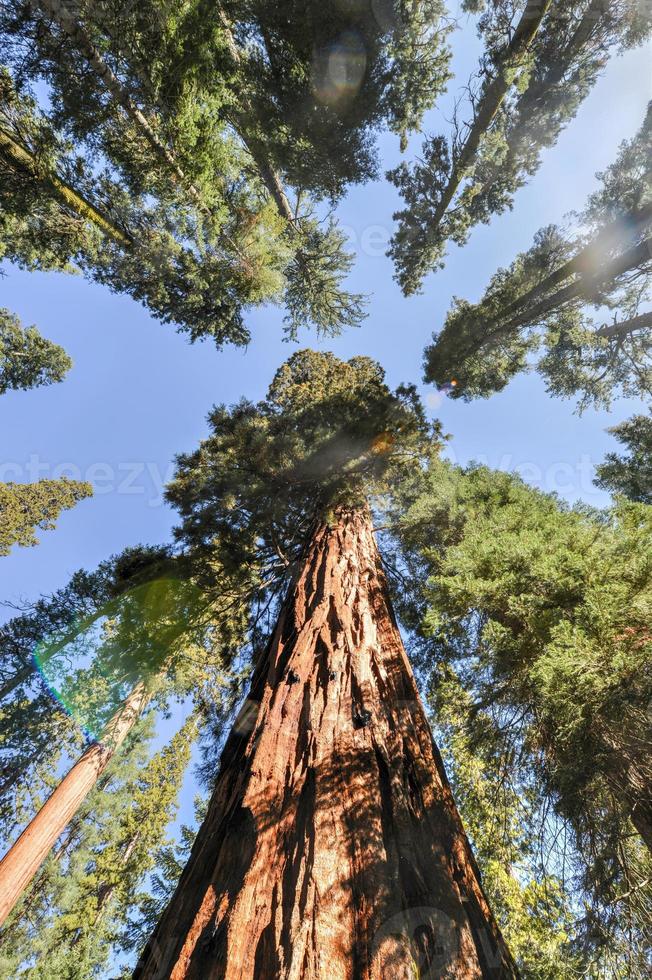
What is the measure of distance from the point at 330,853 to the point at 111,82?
27.0ft

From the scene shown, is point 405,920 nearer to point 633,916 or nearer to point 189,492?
point 633,916

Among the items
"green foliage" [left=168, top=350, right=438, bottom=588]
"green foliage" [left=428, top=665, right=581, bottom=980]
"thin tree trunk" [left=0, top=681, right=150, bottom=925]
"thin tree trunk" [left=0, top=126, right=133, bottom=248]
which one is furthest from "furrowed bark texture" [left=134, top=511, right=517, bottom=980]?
"thin tree trunk" [left=0, top=126, right=133, bottom=248]

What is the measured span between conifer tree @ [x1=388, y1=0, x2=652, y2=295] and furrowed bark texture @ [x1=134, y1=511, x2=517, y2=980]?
346 inches

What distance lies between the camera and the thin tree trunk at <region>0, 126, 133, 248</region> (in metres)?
5.60

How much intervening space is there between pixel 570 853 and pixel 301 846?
3.02 meters

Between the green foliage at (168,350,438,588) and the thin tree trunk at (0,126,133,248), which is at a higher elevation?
the thin tree trunk at (0,126,133,248)

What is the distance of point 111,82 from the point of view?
5270 millimetres

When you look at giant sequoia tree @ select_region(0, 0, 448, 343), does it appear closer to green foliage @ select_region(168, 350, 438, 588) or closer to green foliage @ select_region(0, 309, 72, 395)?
green foliage @ select_region(168, 350, 438, 588)

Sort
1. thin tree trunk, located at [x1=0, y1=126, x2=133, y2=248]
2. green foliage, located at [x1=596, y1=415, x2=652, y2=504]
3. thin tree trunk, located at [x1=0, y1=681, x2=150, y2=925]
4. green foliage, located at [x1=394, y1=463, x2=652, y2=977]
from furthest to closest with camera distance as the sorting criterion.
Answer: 1. green foliage, located at [x1=596, y1=415, x2=652, y2=504]
2. thin tree trunk, located at [x1=0, y1=126, x2=133, y2=248]
3. thin tree trunk, located at [x1=0, y1=681, x2=150, y2=925]
4. green foliage, located at [x1=394, y1=463, x2=652, y2=977]

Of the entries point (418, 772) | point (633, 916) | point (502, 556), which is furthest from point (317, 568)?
point (633, 916)

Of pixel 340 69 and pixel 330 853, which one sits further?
pixel 340 69

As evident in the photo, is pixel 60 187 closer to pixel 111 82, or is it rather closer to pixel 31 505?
pixel 111 82

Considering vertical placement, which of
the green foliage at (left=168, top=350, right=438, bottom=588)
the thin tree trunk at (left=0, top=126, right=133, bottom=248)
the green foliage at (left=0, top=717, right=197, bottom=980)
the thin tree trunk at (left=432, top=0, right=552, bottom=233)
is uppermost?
the thin tree trunk at (left=432, top=0, right=552, bottom=233)

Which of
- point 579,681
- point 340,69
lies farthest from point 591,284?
point 579,681
